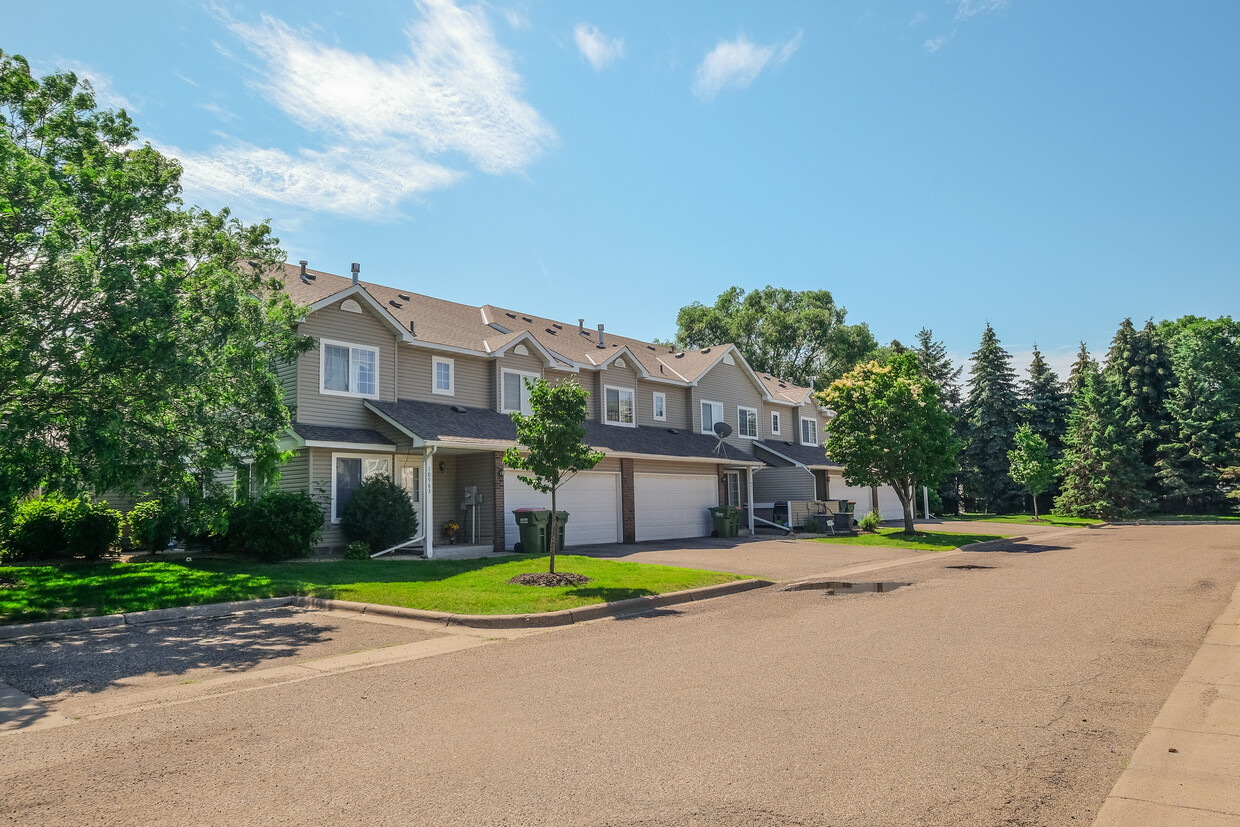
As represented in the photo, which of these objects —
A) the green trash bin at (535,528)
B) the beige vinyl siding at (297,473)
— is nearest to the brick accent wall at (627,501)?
the green trash bin at (535,528)

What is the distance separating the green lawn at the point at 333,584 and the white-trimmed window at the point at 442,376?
6.75 meters

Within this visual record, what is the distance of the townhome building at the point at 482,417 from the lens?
68.4 feet

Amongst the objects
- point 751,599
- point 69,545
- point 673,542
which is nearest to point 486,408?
point 673,542

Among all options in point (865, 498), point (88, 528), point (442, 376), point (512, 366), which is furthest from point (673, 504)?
point (88, 528)

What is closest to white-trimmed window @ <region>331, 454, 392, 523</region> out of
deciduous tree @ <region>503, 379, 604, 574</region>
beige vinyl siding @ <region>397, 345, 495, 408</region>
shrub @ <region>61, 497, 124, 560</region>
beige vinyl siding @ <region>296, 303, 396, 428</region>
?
beige vinyl siding @ <region>296, 303, 396, 428</region>

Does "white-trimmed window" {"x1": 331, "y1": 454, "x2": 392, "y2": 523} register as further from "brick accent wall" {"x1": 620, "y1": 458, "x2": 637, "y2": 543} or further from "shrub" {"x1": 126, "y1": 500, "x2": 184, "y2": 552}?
"brick accent wall" {"x1": 620, "y1": 458, "x2": 637, "y2": 543}

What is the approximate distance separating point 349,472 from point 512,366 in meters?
6.58

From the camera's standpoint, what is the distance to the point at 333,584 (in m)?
14.6

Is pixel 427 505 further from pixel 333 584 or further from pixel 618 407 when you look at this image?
pixel 618 407

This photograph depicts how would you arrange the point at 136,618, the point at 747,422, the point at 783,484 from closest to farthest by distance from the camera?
the point at 136,618
the point at 783,484
the point at 747,422

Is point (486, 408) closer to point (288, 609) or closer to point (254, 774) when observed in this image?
point (288, 609)

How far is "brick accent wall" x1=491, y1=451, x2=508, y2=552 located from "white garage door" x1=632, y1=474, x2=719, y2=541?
5534 millimetres

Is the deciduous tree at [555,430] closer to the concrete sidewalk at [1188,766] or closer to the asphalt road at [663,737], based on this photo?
the asphalt road at [663,737]

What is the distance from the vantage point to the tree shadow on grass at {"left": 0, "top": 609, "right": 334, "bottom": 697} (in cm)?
834
